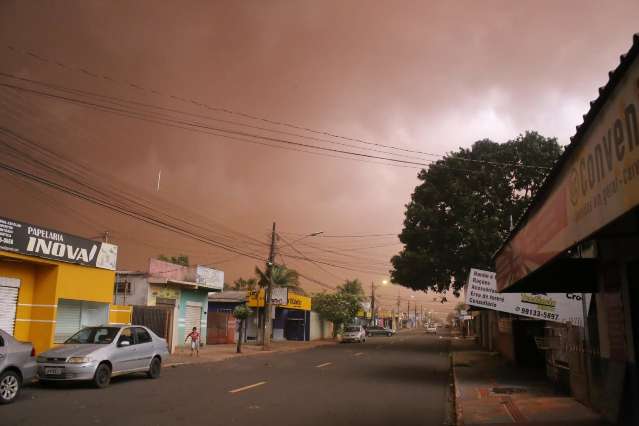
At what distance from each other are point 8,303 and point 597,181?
19561 mm

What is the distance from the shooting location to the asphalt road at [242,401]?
31.8ft

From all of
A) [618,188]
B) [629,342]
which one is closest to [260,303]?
[629,342]

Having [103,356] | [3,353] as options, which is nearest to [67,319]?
[103,356]

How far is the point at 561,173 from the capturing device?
18.2 ft

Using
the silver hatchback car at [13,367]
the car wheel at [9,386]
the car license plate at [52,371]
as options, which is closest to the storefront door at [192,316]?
the car license plate at [52,371]

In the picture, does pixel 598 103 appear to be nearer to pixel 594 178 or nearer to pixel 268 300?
pixel 594 178

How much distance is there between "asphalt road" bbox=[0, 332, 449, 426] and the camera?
9.69m

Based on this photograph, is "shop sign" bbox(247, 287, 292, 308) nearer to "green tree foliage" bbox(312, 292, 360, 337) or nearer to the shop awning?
"green tree foliage" bbox(312, 292, 360, 337)

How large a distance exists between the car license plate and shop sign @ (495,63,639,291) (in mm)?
11569

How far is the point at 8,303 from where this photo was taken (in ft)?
60.6

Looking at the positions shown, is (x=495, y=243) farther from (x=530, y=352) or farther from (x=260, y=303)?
(x=260, y=303)

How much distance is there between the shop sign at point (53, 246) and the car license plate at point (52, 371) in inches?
243

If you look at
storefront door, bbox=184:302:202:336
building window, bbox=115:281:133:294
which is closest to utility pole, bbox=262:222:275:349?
storefront door, bbox=184:302:202:336

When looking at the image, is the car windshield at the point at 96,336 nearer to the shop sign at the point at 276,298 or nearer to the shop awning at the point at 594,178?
the shop awning at the point at 594,178
